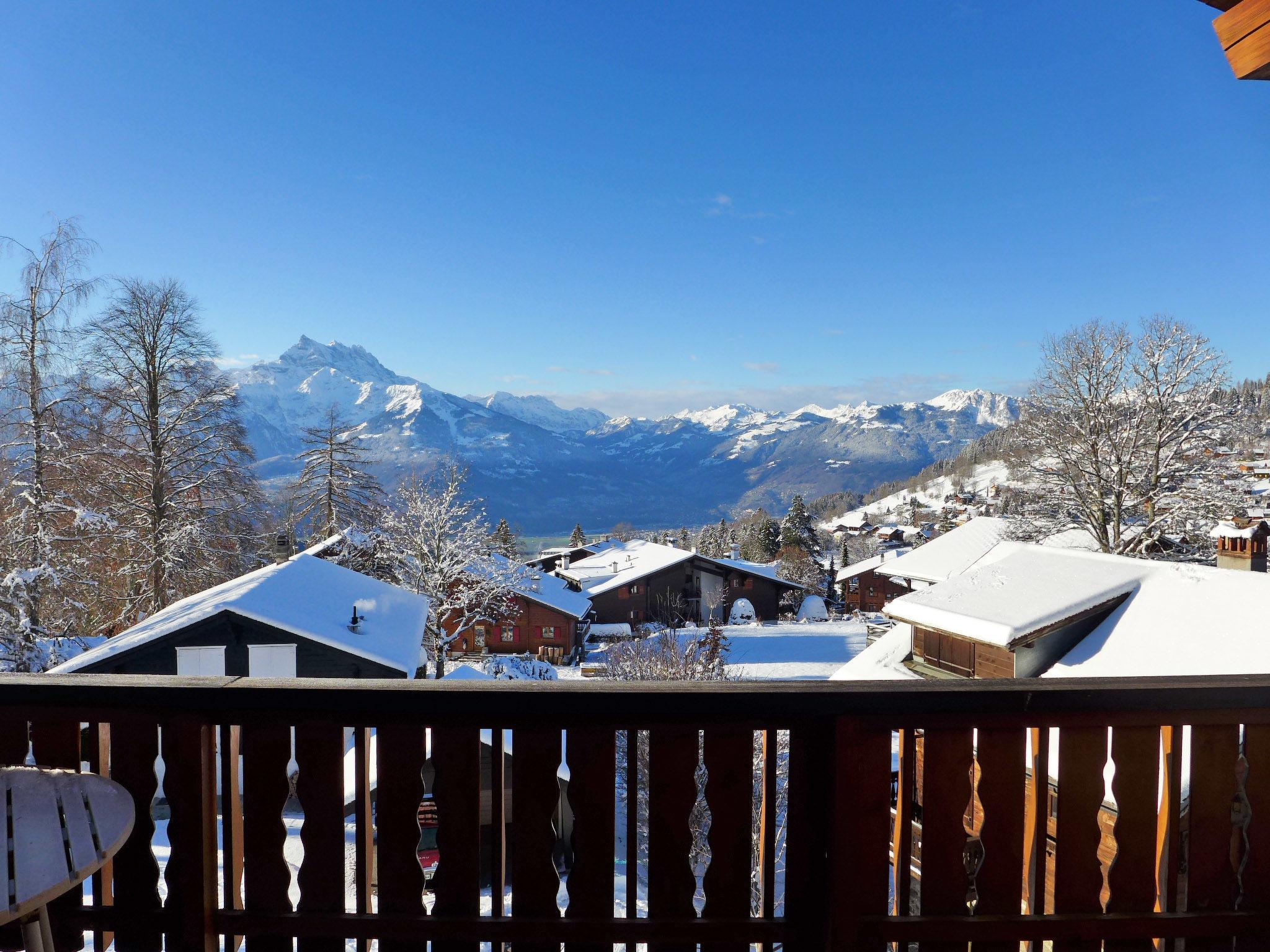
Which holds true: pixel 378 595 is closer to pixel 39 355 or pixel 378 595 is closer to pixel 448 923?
pixel 39 355

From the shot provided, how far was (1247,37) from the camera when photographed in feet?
5.71

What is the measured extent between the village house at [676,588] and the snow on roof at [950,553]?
1107 centimetres

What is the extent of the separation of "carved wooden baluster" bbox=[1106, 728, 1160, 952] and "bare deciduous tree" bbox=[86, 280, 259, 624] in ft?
48.5

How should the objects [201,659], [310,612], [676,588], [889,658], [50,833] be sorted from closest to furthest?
[50,833] < [889,658] < [201,659] < [310,612] < [676,588]

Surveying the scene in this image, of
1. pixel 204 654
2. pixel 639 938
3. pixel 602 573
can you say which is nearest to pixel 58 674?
pixel 639 938

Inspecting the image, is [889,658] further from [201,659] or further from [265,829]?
[201,659]

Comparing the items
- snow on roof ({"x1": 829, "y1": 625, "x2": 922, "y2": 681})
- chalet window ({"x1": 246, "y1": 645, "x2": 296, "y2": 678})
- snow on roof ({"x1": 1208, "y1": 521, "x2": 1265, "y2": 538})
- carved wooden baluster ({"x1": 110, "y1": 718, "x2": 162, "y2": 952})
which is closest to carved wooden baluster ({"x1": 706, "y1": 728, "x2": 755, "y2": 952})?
carved wooden baluster ({"x1": 110, "y1": 718, "x2": 162, "y2": 952})

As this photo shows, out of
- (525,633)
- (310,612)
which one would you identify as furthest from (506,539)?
(310,612)

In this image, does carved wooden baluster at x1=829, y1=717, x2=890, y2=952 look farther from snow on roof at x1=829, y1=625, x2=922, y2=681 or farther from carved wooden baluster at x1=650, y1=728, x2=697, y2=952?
snow on roof at x1=829, y1=625, x2=922, y2=681

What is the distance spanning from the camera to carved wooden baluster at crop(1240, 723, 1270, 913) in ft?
5.29

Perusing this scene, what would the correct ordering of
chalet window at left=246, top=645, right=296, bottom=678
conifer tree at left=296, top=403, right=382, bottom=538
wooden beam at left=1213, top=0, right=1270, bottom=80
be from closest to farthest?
wooden beam at left=1213, top=0, right=1270, bottom=80 → chalet window at left=246, top=645, right=296, bottom=678 → conifer tree at left=296, top=403, right=382, bottom=538

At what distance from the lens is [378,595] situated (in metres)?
15.2

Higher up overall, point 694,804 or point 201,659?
point 694,804

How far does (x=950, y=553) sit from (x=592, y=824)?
29.4 meters
